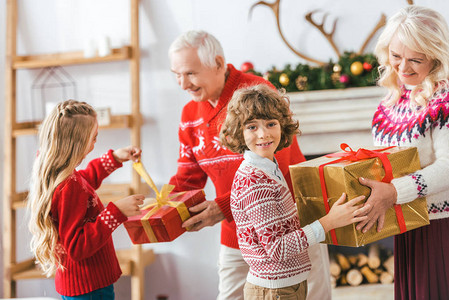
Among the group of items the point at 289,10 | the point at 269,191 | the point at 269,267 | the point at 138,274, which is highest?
the point at 289,10

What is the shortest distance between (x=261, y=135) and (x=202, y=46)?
61 centimetres

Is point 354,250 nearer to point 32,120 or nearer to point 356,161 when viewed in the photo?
point 356,161

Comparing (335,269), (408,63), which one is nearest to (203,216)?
(408,63)

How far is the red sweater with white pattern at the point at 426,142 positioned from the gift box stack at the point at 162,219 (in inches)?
26.4

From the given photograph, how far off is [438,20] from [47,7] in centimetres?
247

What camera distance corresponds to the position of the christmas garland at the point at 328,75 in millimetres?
2648

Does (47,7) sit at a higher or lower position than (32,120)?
higher

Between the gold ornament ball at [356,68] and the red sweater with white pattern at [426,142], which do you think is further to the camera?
the gold ornament ball at [356,68]

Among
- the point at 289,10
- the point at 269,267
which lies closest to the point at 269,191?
the point at 269,267

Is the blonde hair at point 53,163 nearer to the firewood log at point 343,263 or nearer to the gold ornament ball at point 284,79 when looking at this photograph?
the gold ornament ball at point 284,79

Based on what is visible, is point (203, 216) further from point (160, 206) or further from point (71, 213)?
point (71, 213)

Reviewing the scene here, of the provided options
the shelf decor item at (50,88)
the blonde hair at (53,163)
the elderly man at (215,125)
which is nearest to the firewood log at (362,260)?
the elderly man at (215,125)

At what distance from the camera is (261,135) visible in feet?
4.69

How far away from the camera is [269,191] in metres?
1.38
